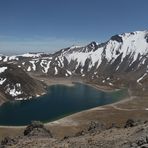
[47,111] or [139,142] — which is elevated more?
[139,142]

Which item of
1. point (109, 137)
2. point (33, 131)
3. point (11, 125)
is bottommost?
point (11, 125)

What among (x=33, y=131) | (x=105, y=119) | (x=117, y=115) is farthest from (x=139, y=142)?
(x=117, y=115)

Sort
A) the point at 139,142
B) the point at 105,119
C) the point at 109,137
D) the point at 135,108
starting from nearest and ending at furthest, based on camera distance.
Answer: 1. the point at 139,142
2. the point at 109,137
3. the point at 105,119
4. the point at 135,108

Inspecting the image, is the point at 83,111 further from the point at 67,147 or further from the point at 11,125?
the point at 67,147

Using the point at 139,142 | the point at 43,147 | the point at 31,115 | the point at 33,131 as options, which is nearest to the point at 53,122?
the point at 31,115

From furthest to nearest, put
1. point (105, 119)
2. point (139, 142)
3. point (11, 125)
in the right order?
point (105, 119)
point (11, 125)
point (139, 142)

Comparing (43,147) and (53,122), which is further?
(53,122)

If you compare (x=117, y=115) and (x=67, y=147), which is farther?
(x=117, y=115)

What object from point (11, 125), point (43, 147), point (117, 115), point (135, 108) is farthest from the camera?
point (135, 108)

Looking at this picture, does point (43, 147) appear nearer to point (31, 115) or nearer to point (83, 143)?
point (83, 143)
